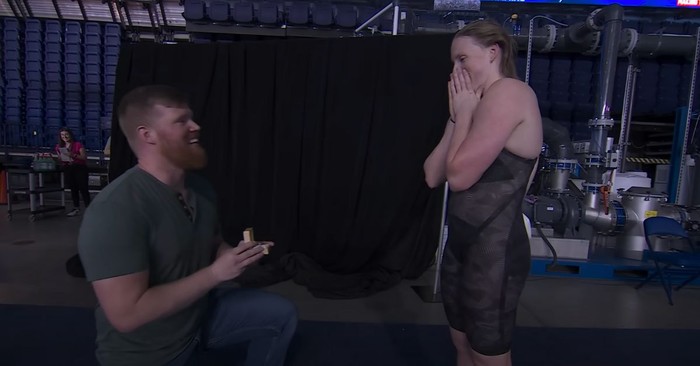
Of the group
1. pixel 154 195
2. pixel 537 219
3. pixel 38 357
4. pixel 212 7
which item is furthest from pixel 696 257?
pixel 212 7

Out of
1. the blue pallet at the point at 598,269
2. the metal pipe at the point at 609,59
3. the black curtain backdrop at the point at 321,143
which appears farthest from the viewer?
the metal pipe at the point at 609,59

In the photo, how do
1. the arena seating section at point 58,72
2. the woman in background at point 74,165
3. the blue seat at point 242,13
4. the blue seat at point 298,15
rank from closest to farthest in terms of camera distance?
the woman in background at point 74,165 < the blue seat at point 242,13 < the blue seat at point 298,15 < the arena seating section at point 58,72

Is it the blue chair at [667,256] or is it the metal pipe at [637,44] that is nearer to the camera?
the blue chair at [667,256]

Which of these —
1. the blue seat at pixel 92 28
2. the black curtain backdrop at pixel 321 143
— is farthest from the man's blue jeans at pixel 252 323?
the blue seat at pixel 92 28

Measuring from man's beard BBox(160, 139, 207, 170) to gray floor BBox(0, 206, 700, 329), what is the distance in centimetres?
183

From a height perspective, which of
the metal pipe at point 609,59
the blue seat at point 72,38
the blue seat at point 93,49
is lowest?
the metal pipe at point 609,59

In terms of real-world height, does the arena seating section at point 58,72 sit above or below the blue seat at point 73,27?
below

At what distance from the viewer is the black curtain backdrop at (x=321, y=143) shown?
11.1ft

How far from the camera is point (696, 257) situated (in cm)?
334

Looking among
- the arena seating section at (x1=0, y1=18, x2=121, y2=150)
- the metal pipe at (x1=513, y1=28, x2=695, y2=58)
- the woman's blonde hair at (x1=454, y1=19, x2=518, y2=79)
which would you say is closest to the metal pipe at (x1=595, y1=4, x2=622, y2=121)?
the metal pipe at (x1=513, y1=28, x2=695, y2=58)

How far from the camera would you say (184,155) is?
1190mm

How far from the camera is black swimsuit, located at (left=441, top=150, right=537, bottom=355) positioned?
44.9 inches

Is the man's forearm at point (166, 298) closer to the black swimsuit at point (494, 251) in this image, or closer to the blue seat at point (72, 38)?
the black swimsuit at point (494, 251)

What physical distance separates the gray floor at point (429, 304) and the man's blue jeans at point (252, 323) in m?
1.24
